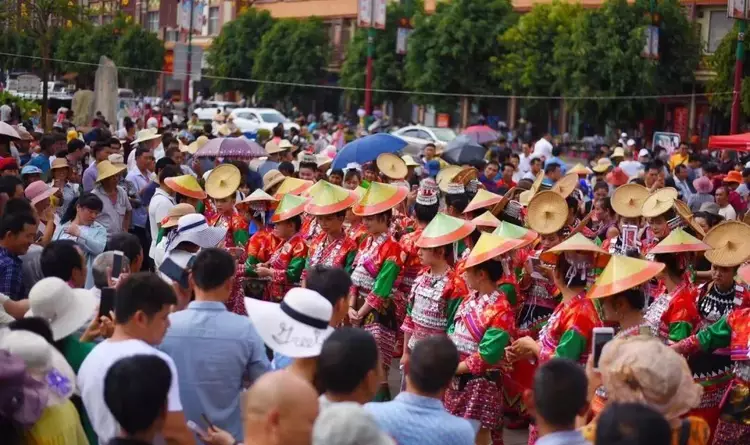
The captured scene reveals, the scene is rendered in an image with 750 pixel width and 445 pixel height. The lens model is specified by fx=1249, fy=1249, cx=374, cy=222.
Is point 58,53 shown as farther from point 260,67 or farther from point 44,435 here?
point 44,435

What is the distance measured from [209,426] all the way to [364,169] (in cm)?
869

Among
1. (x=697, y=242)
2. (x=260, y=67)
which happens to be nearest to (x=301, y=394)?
(x=697, y=242)

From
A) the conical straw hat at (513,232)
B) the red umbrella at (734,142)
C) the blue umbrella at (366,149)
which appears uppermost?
the red umbrella at (734,142)

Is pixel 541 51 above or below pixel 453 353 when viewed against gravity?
above

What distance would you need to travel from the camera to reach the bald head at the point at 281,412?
154 inches

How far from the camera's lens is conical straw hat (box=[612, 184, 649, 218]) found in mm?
10891

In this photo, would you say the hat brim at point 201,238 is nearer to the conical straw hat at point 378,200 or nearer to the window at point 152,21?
the conical straw hat at point 378,200

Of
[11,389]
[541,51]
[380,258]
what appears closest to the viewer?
[11,389]

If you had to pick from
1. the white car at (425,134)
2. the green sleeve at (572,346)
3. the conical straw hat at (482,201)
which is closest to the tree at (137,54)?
the white car at (425,134)

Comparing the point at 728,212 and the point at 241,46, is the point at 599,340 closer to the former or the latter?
the point at 728,212

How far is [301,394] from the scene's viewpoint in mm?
3967

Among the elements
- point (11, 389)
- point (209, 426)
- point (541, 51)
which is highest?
point (541, 51)

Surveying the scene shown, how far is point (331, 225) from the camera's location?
29.8 ft

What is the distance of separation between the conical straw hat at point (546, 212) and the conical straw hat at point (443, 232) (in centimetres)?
163
